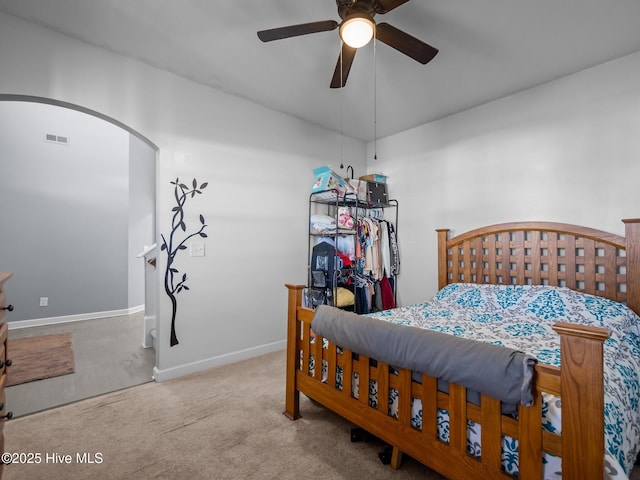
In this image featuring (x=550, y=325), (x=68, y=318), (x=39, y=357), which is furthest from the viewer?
(x=68, y=318)

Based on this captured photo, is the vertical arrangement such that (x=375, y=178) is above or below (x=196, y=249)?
above

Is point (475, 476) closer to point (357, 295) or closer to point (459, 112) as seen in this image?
point (357, 295)

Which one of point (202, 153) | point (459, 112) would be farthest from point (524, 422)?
point (459, 112)

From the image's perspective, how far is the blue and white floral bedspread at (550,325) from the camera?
112 cm

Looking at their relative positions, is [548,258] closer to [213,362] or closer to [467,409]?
[467,409]

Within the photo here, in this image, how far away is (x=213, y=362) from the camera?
2.79 metres

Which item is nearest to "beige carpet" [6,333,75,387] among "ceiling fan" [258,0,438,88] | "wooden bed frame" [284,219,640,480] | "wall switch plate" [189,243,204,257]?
"wall switch plate" [189,243,204,257]

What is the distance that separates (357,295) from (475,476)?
233cm

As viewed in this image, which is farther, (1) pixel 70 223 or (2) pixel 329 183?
(1) pixel 70 223

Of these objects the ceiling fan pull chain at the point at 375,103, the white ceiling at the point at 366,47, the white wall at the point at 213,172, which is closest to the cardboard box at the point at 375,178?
the ceiling fan pull chain at the point at 375,103

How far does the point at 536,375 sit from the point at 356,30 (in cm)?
165

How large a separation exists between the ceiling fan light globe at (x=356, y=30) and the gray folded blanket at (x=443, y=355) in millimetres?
1415

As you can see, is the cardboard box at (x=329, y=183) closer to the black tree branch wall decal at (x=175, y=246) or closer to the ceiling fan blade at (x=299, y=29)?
the black tree branch wall decal at (x=175, y=246)

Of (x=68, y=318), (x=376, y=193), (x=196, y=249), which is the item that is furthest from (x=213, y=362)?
(x=68, y=318)
